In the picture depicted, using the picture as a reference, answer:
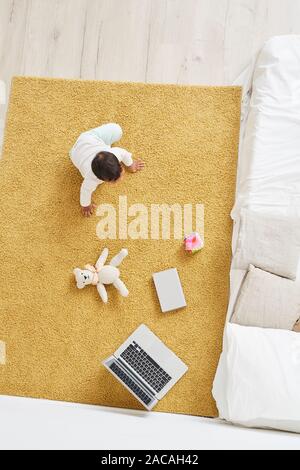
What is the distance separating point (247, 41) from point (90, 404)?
62.0 inches

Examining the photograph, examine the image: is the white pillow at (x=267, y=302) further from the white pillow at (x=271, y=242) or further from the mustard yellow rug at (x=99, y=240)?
the mustard yellow rug at (x=99, y=240)

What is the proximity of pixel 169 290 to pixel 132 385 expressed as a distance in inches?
14.8

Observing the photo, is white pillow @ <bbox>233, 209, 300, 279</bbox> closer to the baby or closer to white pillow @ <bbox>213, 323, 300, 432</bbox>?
white pillow @ <bbox>213, 323, 300, 432</bbox>

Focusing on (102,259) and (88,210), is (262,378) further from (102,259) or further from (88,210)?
(88,210)

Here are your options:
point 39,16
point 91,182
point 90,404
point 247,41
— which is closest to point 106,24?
point 39,16

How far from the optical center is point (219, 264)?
6.23 feet

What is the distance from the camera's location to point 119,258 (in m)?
1.89

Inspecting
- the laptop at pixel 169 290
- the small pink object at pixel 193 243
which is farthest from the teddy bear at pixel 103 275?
the small pink object at pixel 193 243

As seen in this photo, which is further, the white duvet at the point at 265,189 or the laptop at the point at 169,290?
the laptop at the point at 169,290

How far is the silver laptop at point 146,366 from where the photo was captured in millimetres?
1729

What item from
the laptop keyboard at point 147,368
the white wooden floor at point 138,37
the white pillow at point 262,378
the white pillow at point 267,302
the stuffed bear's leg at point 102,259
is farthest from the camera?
the white wooden floor at point 138,37

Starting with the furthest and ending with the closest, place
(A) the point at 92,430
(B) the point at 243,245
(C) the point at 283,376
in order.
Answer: (B) the point at 243,245 < (C) the point at 283,376 < (A) the point at 92,430

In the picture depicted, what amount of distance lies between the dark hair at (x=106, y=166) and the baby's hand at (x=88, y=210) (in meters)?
0.25
